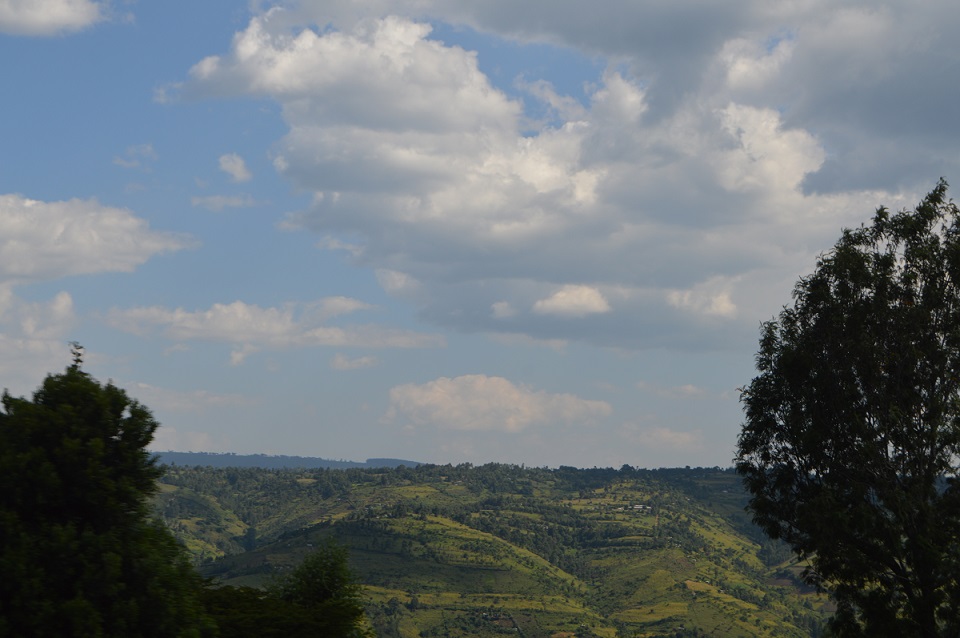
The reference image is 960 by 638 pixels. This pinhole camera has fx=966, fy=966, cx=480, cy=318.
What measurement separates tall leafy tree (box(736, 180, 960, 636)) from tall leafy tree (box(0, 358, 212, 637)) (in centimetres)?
2553

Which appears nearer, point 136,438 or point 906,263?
point 136,438

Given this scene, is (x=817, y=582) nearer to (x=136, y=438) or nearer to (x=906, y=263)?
(x=906, y=263)

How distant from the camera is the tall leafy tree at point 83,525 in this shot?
21375 mm

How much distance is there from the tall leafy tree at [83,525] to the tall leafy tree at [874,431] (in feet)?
83.8

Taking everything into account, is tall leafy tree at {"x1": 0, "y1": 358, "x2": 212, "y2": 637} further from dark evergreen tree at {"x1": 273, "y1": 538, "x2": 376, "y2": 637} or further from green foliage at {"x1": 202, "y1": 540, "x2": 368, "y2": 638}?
dark evergreen tree at {"x1": 273, "y1": 538, "x2": 376, "y2": 637}

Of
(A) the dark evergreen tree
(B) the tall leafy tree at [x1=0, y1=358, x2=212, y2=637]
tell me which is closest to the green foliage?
(B) the tall leafy tree at [x1=0, y1=358, x2=212, y2=637]

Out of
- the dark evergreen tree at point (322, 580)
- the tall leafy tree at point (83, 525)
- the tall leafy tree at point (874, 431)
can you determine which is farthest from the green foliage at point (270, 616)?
the tall leafy tree at point (874, 431)

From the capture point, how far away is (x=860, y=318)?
131 ft

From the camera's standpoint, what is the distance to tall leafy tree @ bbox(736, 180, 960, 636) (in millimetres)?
36750

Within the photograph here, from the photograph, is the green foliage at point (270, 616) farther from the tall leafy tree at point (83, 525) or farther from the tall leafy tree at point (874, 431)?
the tall leafy tree at point (874, 431)

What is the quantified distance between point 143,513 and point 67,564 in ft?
7.54

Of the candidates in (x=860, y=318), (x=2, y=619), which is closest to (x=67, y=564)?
(x=2, y=619)

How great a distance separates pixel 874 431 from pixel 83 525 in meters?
29.9

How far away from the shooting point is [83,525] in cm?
2297
